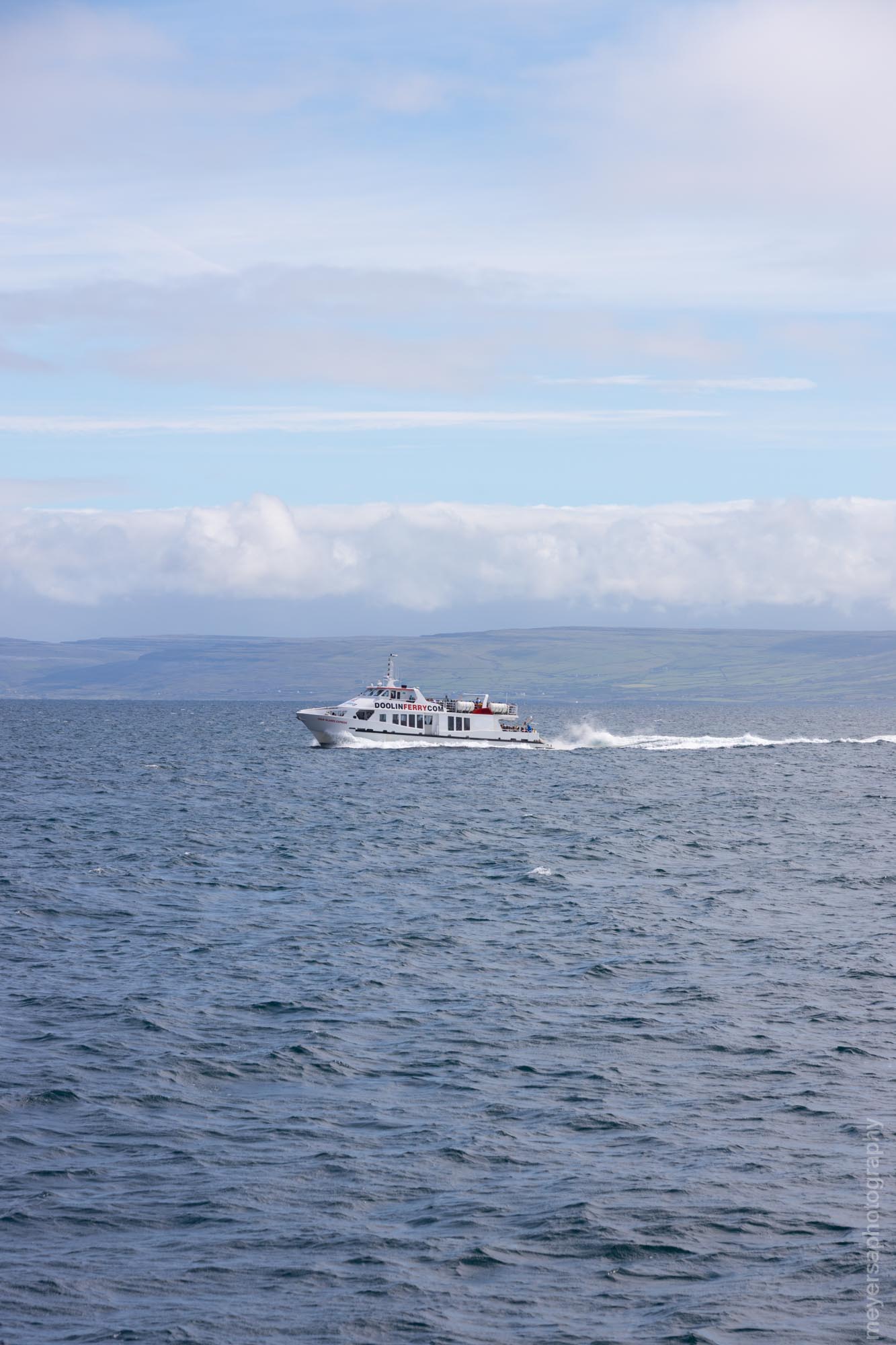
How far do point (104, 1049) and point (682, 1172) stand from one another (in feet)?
49.1

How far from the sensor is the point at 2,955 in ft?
145

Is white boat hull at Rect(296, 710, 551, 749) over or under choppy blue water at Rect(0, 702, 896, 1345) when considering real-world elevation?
over

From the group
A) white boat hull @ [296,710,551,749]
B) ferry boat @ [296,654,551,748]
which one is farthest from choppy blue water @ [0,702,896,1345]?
white boat hull @ [296,710,551,749]

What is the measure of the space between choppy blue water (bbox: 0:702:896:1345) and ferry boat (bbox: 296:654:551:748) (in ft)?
242

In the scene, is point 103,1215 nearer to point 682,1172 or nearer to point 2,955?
point 682,1172

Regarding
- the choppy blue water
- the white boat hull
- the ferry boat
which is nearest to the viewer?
the choppy blue water

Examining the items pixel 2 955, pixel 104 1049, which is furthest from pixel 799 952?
pixel 2 955

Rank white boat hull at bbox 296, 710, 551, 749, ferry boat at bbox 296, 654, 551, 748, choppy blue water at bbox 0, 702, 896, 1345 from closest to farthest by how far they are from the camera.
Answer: choppy blue water at bbox 0, 702, 896, 1345
ferry boat at bbox 296, 654, 551, 748
white boat hull at bbox 296, 710, 551, 749

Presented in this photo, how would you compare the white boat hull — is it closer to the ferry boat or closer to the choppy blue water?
the ferry boat

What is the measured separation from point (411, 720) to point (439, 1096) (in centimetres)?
11280

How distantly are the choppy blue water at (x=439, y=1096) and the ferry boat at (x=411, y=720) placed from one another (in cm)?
7370

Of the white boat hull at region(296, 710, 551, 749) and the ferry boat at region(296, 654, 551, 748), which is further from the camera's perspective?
the white boat hull at region(296, 710, 551, 749)

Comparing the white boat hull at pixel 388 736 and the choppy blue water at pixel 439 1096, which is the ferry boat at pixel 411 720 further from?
the choppy blue water at pixel 439 1096

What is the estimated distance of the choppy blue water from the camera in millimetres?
21406
